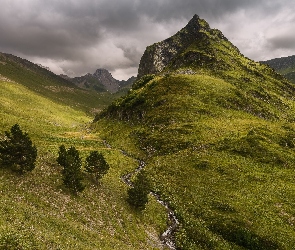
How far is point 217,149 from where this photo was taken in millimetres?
64375

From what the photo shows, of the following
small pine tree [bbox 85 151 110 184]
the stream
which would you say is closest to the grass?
the stream

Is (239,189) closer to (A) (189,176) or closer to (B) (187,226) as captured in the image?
(A) (189,176)

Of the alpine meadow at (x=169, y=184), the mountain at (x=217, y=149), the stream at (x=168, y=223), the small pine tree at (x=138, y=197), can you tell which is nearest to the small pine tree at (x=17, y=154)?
the alpine meadow at (x=169, y=184)

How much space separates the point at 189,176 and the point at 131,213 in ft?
60.7

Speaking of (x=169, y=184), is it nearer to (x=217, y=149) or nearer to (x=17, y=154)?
(x=217, y=149)

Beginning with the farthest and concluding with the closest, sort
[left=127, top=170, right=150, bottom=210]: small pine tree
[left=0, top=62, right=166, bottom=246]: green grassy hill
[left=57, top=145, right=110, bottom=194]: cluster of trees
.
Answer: [left=127, top=170, right=150, bottom=210]: small pine tree < [left=57, top=145, right=110, bottom=194]: cluster of trees < [left=0, top=62, right=166, bottom=246]: green grassy hill

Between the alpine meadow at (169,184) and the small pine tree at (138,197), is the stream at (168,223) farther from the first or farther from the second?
the small pine tree at (138,197)

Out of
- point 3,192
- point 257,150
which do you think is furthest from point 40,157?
point 257,150

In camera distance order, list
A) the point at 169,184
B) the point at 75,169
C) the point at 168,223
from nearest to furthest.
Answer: the point at 75,169, the point at 168,223, the point at 169,184

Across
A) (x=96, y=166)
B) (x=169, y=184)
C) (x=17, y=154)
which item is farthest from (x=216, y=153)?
(x=17, y=154)

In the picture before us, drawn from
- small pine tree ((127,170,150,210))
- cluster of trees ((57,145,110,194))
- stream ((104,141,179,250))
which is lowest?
stream ((104,141,179,250))

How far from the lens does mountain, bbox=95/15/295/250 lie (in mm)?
40156

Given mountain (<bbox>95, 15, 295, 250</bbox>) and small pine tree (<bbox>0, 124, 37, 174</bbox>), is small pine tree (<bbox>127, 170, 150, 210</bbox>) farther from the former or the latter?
small pine tree (<bbox>0, 124, 37, 174</bbox>)

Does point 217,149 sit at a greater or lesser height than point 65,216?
greater
